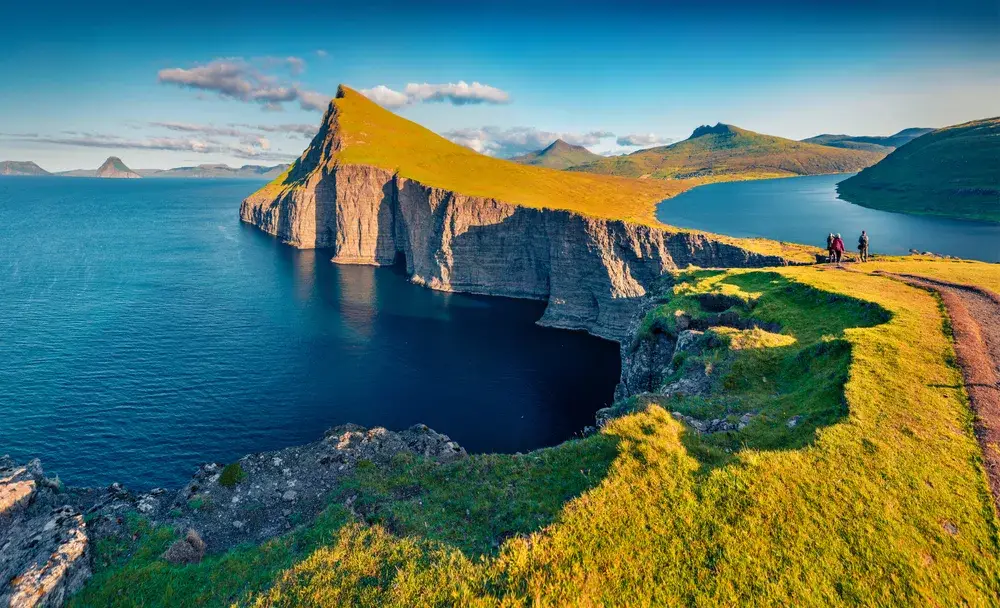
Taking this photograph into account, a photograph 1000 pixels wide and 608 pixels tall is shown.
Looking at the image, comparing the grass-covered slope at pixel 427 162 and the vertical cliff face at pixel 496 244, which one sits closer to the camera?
the vertical cliff face at pixel 496 244

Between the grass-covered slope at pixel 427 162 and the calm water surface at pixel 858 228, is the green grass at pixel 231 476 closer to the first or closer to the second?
the grass-covered slope at pixel 427 162

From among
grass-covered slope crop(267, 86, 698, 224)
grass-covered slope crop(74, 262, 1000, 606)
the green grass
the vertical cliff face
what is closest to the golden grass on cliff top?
grass-covered slope crop(267, 86, 698, 224)

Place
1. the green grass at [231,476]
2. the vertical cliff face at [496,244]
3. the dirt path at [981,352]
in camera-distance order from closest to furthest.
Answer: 1. the dirt path at [981,352]
2. the green grass at [231,476]
3. the vertical cliff face at [496,244]

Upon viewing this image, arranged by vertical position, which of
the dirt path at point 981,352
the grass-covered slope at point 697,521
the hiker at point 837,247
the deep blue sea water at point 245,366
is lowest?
the deep blue sea water at point 245,366

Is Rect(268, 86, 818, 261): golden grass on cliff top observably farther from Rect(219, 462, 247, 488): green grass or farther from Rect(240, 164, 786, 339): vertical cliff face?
Rect(219, 462, 247, 488): green grass

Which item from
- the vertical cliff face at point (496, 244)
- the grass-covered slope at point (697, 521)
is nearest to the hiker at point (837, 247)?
the vertical cliff face at point (496, 244)

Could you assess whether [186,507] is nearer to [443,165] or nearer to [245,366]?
[245,366]

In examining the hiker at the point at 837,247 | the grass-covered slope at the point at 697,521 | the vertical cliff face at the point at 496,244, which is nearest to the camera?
the grass-covered slope at the point at 697,521

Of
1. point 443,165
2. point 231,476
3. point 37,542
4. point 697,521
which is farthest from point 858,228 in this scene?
point 37,542
